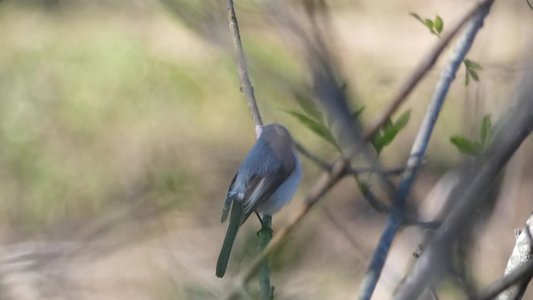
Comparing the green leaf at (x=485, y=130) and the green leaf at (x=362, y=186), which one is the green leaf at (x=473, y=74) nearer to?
the green leaf at (x=485, y=130)

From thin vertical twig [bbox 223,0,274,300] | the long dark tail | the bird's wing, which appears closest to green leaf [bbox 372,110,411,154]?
thin vertical twig [bbox 223,0,274,300]

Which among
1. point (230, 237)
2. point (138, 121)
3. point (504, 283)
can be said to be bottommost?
point (138, 121)

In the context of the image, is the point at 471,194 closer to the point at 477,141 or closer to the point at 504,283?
the point at 504,283

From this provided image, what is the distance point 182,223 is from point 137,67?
338 centimetres

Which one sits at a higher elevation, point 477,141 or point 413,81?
point 413,81

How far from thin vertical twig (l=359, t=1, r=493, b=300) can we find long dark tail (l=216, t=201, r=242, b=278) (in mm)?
1400

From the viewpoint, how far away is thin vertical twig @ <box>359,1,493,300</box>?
1.74 m

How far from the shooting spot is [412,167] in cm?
175

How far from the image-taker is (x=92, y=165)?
29.2ft

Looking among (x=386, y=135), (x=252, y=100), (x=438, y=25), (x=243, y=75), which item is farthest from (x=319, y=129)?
(x=252, y=100)

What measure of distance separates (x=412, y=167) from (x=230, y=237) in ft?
6.13

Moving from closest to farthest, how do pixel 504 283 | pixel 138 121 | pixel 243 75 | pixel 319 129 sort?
pixel 504 283 < pixel 319 129 < pixel 243 75 < pixel 138 121

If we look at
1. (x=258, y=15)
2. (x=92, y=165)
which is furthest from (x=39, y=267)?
(x=92, y=165)

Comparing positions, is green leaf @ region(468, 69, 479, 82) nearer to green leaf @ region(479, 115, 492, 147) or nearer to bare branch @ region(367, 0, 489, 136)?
green leaf @ region(479, 115, 492, 147)
